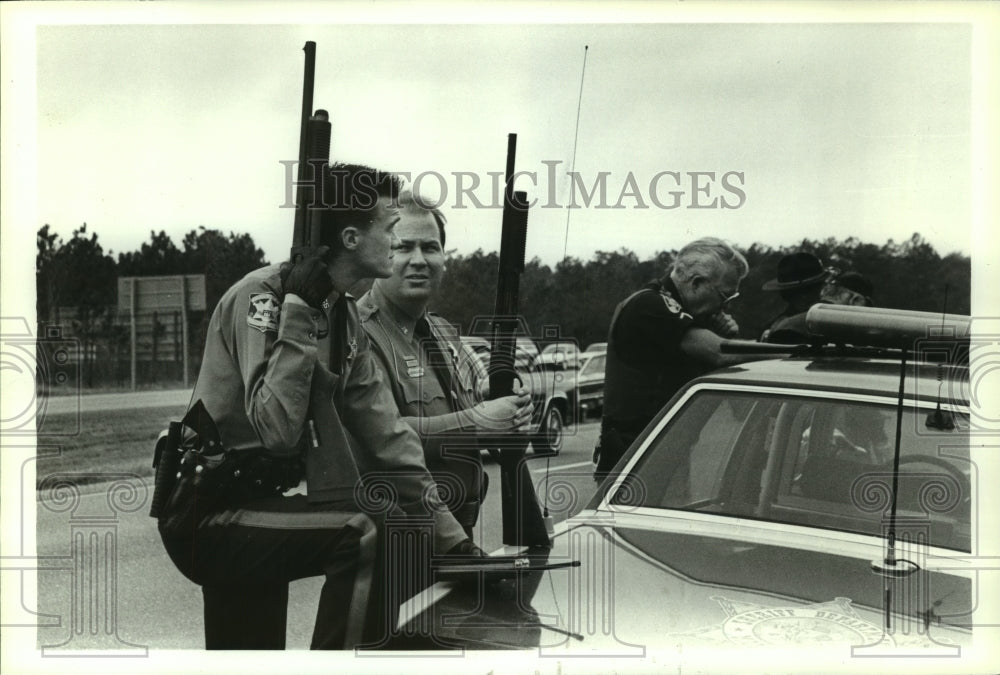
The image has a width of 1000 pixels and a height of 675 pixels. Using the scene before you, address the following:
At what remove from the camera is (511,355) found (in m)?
2.66

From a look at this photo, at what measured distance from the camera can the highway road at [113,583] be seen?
8.31 ft

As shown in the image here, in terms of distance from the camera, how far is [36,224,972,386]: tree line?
2.54 meters

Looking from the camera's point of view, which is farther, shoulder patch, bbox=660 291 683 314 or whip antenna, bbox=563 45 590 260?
shoulder patch, bbox=660 291 683 314

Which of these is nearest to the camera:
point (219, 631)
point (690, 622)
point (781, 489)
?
point (690, 622)

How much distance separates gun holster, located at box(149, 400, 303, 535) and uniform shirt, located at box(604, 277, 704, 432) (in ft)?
3.22

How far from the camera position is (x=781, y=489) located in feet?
9.18

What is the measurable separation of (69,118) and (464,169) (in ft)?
3.70

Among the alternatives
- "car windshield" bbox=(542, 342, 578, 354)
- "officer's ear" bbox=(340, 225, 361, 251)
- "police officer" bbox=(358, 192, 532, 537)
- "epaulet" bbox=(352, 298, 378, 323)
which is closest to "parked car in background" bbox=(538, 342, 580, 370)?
"car windshield" bbox=(542, 342, 578, 354)

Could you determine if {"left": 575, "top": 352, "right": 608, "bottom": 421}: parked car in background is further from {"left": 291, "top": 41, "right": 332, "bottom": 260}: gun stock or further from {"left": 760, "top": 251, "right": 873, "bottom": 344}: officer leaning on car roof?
{"left": 291, "top": 41, "right": 332, "bottom": 260}: gun stock

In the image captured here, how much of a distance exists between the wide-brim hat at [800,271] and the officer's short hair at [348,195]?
120 centimetres

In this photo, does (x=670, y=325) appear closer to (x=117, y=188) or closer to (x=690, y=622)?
(x=690, y=622)

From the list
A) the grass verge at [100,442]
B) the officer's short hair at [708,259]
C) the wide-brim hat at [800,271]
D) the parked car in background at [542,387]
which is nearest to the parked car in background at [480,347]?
the parked car in background at [542,387]

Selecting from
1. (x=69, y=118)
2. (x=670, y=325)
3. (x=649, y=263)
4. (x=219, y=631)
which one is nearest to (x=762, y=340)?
(x=670, y=325)

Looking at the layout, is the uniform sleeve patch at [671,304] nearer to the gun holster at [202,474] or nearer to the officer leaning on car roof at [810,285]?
the officer leaning on car roof at [810,285]
